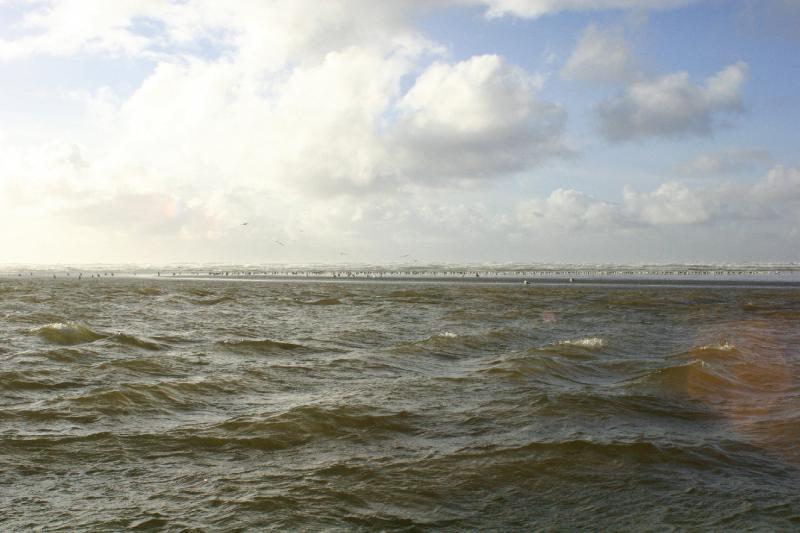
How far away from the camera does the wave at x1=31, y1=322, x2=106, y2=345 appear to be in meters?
21.0

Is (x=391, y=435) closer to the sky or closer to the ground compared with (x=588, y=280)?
closer to the ground

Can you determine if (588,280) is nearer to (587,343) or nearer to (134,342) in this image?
(587,343)

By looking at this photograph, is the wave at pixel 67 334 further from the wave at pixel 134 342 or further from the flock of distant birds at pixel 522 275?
the flock of distant birds at pixel 522 275

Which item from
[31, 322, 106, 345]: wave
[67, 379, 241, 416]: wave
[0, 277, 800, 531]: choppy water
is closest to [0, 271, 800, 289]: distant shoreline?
[0, 277, 800, 531]: choppy water

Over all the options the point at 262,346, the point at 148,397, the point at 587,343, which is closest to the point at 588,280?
the point at 587,343

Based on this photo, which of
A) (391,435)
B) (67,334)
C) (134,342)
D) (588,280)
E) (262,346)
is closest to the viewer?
(391,435)

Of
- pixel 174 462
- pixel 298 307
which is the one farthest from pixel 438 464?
pixel 298 307

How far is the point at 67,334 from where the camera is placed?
2173cm

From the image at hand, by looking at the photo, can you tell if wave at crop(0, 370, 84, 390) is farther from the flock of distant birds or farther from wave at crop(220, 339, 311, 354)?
the flock of distant birds

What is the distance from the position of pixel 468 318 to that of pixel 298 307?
13.9 meters

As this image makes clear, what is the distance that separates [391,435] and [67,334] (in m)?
16.7

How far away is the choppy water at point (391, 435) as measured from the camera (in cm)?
676

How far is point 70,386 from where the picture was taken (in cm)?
1343

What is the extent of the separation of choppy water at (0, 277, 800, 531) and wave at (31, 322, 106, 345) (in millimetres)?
114
